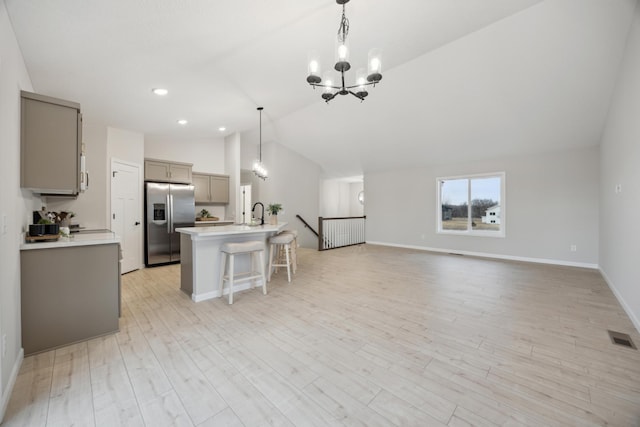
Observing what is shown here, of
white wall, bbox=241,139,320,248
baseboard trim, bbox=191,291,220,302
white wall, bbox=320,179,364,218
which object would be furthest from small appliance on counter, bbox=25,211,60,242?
white wall, bbox=320,179,364,218

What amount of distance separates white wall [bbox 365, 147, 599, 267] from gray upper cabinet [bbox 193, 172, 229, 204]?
5050 mm

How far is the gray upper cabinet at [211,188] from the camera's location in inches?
246

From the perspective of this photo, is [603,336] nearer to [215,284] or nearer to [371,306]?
[371,306]

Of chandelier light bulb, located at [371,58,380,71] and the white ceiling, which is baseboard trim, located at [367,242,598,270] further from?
chandelier light bulb, located at [371,58,380,71]

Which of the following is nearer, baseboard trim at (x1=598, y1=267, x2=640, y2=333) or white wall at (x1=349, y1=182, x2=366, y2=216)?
baseboard trim at (x1=598, y1=267, x2=640, y2=333)

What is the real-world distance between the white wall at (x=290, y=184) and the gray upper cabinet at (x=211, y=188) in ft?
4.09

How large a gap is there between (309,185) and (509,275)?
18.2ft

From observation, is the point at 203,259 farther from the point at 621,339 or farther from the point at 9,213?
the point at 621,339

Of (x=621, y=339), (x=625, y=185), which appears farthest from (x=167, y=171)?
(x=625, y=185)

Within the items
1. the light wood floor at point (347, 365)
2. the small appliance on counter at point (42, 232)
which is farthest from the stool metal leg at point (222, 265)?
the small appliance on counter at point (42, 232)

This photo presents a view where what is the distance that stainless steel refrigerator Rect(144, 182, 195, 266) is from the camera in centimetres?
527

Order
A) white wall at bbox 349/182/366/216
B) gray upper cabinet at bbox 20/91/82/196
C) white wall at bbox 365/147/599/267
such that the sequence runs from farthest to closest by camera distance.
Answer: white wall at bbox 349/182/366/216 < white wall at bbox 365/147/599/267 < gray upper cabinet at bbox 20/91/82/196

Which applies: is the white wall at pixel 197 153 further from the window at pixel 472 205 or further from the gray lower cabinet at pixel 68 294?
the window at pixel 472 205

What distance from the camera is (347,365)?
1981 mm
